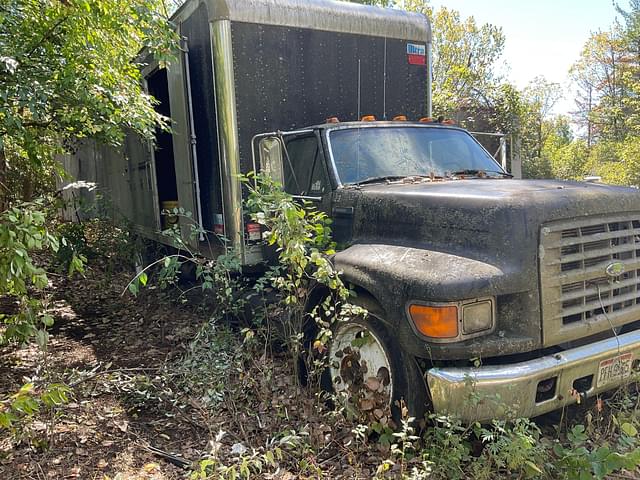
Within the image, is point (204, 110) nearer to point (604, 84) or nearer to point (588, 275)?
point (588, 275)

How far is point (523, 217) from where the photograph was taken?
317 centimetres

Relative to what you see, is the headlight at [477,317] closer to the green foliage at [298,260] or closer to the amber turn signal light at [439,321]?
the amber turn signal light at [439,321]

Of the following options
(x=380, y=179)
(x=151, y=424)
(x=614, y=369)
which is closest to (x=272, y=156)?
(x=380, y=179)

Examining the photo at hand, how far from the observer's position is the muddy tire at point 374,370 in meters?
3.27

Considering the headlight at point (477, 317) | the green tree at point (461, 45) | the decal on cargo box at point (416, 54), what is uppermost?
the green tree at point (461, 45)

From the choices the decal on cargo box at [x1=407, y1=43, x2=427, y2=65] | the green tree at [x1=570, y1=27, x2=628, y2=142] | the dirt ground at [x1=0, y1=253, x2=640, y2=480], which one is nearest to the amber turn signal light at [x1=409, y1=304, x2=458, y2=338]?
the dirt ground at [x1=0, y1=253, x2=640, y2=480]

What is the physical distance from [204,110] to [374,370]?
10.6 feet

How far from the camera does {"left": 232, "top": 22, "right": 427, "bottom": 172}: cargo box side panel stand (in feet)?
16.7

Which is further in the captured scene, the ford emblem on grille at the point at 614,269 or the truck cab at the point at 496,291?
the ford emblem on grille at the point at 614,269

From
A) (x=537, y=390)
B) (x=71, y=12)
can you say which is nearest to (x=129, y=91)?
(x=71, y=12)

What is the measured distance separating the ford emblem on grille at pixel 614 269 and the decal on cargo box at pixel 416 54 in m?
3.60

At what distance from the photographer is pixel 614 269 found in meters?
3.42

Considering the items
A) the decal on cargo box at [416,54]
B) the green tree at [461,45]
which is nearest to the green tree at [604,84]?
the green tree at [461,45]

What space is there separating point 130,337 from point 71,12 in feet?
11.5
